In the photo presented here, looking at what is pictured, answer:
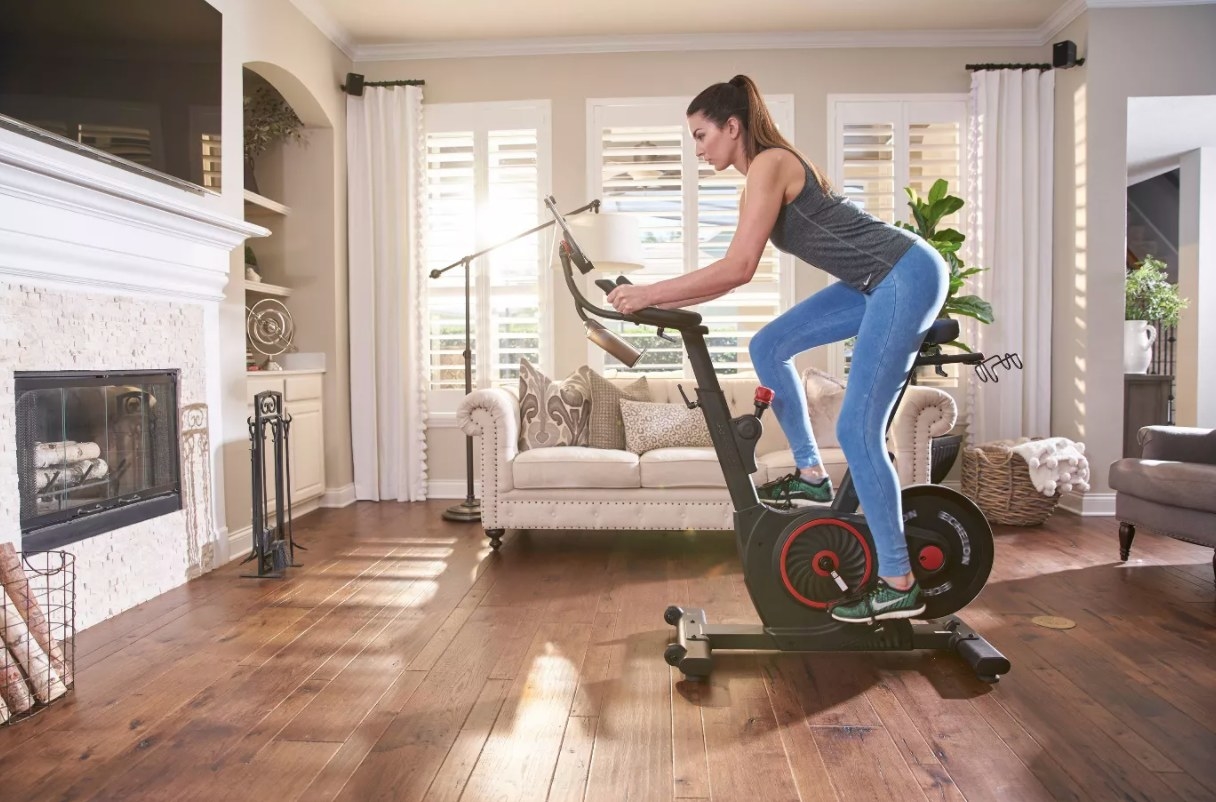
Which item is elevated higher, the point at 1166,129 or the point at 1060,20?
the point at 1060,20

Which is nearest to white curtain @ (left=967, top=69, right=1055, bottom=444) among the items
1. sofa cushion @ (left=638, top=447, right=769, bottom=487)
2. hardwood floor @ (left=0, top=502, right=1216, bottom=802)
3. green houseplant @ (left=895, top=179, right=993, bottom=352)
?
green houseplant @ (left=895, top=179, right=993, bottom=352)

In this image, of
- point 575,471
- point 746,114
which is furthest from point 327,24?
point 746,114

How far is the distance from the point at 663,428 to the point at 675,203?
1.77m

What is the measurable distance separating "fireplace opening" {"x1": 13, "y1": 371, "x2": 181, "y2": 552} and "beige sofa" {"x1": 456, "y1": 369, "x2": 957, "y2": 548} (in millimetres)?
1241

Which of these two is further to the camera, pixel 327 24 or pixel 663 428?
pixel 327 24

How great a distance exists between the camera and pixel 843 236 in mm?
2129

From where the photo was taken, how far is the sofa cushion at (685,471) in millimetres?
3773

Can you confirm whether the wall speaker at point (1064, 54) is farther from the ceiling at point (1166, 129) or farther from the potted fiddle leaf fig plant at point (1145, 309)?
the potted fiddle leaf fig plant at point (1145, 309)

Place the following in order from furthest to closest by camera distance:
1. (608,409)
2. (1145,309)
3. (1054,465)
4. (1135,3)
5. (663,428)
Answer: (1145,309) → (1135,3) → (1054,465) → (608,409) → (663,428)

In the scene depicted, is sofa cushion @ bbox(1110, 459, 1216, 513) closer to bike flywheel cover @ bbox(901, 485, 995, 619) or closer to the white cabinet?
bike flywheel cover @ bbox(901, 485, 995, 619)

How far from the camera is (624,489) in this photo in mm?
3816

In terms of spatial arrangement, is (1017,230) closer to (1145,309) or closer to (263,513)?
(1145,309)

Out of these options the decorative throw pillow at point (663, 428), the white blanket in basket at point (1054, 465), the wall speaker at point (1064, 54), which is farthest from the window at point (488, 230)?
the wall speaker at point (1064, 54)

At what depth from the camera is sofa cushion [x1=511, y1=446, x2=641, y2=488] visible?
3807 millimetres
